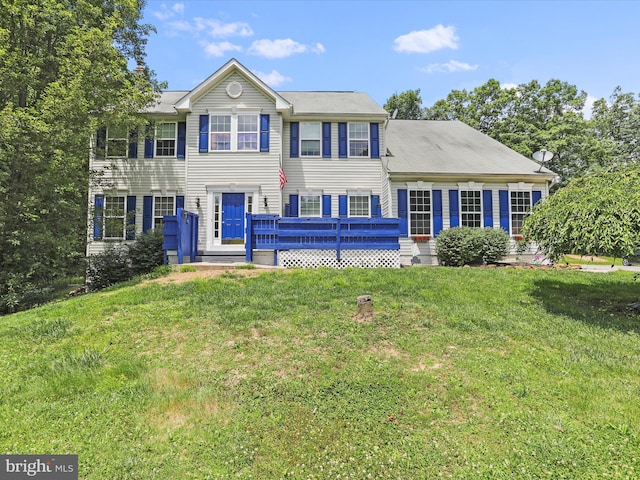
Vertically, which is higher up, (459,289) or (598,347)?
(459,289)

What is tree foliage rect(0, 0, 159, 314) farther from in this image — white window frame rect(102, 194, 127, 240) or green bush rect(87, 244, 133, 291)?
white window frame rect(102, 194, 127, 240)

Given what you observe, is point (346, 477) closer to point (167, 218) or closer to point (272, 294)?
point (272, 294)

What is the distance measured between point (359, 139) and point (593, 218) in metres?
10.6

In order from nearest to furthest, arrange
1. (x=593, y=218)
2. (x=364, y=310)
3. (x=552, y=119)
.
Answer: (x=593, y=218) → (x=364, y=310) → (x=552, y=119)

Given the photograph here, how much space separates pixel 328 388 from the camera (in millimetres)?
4363

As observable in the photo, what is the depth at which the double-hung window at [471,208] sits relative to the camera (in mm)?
15425

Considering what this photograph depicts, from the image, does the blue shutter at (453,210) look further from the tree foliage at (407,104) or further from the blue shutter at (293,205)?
the tree foliage at (407,104)

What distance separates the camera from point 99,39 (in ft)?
36.5

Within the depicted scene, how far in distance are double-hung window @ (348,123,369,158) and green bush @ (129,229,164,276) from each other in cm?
860

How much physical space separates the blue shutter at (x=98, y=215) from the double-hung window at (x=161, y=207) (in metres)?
1.93

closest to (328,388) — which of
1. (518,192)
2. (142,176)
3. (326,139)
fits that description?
(326,139)

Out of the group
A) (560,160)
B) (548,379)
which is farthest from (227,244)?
(560,160)

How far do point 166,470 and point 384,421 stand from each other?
7.15 ft

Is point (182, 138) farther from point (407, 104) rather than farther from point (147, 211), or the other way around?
point (407, 104)
